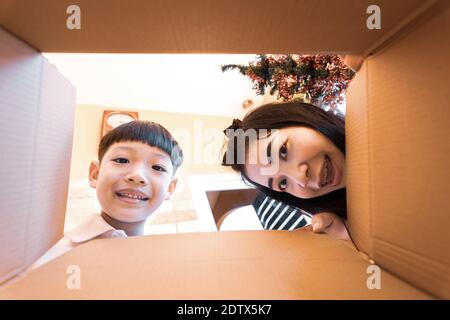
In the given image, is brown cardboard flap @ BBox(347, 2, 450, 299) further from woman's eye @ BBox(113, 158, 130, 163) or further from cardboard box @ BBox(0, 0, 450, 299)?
Result: woman's eye @ BBox(113, 158, 130, 163)

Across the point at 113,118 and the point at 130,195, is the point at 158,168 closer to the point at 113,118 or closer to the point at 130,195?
the point at 130,195

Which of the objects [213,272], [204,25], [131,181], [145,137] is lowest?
[213,272]

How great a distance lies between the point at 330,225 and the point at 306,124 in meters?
Answer: 0.25

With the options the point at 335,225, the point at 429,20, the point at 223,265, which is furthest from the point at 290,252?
the point at 429,20

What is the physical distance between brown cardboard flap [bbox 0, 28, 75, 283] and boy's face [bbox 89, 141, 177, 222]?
18cm

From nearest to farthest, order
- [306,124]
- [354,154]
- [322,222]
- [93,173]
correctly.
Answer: [354,154] → [322,222] → [306,124] → [93,173]

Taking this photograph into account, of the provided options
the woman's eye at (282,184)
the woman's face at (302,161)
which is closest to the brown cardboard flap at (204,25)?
the woman's face at (302,161)

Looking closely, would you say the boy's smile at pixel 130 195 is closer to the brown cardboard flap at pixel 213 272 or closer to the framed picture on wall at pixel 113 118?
the brown cardboard flap at pixel 213 272

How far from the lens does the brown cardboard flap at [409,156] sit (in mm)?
294

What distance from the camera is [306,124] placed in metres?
0.69

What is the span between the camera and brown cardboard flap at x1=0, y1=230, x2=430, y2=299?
306 mm

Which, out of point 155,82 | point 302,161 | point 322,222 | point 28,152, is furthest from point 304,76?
point 155,82

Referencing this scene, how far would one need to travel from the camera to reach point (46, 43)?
0.42m

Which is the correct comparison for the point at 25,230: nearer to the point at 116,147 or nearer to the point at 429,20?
the point at 116,147
